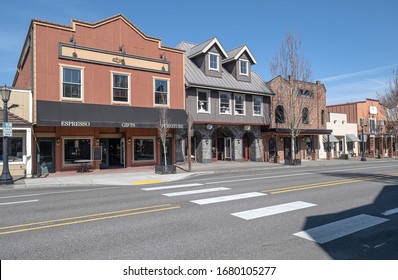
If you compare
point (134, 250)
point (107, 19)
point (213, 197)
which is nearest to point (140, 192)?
point (213, 197)

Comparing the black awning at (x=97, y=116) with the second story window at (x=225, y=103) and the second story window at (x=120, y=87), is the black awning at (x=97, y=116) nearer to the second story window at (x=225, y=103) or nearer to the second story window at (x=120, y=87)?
the second story window at (x=120, y=87)

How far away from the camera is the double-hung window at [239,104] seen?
27234mm

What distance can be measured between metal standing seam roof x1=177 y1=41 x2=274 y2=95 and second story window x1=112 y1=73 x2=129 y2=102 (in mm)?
5197

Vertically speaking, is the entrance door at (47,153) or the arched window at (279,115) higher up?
the arched window at (279,115)

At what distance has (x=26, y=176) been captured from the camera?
1711 cm

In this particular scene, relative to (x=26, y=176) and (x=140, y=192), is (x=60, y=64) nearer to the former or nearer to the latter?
(x=26, y=176)

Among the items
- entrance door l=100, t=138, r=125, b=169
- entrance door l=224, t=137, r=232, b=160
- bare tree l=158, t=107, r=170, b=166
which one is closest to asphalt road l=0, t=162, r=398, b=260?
bare tree l=158, t=107, r=170, b=166

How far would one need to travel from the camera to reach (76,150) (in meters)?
19.5

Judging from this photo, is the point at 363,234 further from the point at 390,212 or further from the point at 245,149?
the point at 245,149

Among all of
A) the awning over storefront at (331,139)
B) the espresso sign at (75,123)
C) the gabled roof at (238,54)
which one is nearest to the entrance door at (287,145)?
the awning over storefront at (331,139)

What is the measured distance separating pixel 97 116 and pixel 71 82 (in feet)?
8.94

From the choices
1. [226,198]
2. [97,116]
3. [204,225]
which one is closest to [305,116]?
[97,116]

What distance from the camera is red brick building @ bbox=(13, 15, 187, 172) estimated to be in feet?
59.0

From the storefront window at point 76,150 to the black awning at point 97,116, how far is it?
2130mm
